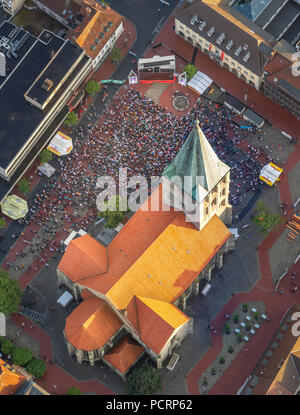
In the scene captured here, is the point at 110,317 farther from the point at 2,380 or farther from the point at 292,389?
the point at 292,389

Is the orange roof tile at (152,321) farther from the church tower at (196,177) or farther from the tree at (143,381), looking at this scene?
the church tower at (196,177)

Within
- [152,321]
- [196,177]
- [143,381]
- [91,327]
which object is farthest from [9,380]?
[196,177]

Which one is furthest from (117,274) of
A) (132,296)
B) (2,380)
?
(2,380)

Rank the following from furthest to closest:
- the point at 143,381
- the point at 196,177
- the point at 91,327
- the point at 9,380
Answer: the point at 143,381, the point at 91,327, the point at 9,380, the point at 196,177

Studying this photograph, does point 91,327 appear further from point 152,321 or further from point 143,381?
point 143,381

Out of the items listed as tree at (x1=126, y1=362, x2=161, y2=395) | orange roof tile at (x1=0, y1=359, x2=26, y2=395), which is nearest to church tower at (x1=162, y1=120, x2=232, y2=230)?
→ tree at (x1=126, y1=362, x2=161, y2=395)

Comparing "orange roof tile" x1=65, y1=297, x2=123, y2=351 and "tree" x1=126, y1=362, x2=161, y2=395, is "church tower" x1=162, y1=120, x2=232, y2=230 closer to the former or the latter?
"orange roof tile" x1=65, y1=297, x2=123, y2=351
